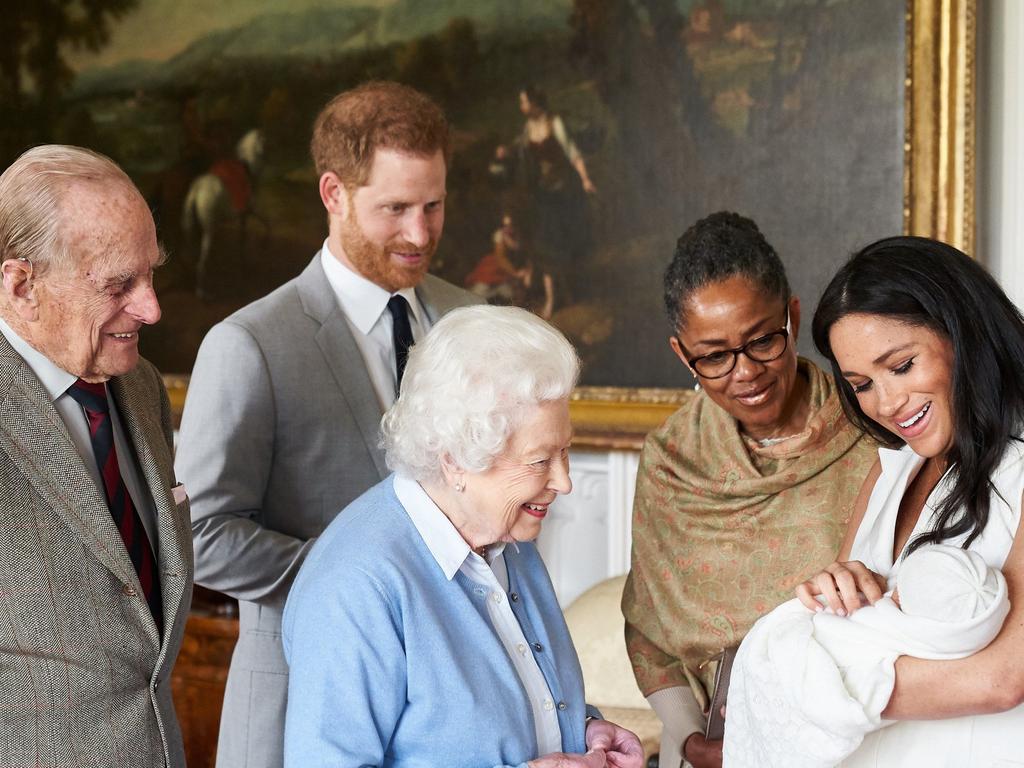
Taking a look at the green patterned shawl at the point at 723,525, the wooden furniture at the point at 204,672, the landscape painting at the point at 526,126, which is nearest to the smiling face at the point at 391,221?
the green patterned shawl at the point at 723,525

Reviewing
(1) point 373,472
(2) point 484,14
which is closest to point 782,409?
(1) point 373,472

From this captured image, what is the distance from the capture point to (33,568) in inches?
83.4

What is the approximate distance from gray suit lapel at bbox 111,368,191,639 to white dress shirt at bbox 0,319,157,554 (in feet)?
0.07

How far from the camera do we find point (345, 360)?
3240 millimetres

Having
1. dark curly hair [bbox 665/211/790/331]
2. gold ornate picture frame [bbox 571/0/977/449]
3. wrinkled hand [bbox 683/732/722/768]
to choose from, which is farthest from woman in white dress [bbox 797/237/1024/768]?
gold ornate picture frame [bbox 571/0/977/449]

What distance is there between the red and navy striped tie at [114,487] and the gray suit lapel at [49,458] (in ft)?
0.29

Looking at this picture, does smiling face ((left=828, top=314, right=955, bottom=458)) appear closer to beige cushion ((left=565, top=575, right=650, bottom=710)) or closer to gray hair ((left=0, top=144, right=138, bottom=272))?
gray hair ((left=0, top=144, right=138, bottom=272))

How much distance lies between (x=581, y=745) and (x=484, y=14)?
355 cm

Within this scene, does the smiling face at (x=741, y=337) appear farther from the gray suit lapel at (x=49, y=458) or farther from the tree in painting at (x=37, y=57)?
the tree in painting at (x=37, y=57)

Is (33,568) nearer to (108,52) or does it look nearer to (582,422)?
(582,422)

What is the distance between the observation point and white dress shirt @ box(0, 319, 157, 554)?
225 centimetres

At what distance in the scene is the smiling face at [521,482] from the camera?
2334mm

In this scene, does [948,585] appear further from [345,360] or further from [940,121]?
[940,121]

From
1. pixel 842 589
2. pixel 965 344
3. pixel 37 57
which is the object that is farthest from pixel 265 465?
pixel 37 57
